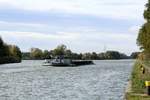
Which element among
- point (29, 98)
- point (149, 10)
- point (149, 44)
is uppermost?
point (149, 10)

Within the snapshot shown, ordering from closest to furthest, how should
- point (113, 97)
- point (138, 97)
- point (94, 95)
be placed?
point (138, 97), point (113, 97), point (94, 95)

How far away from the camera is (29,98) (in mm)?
46094

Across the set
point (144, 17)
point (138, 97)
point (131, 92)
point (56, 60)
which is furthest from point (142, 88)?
point (56, 60)

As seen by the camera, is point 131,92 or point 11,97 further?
point 11,97

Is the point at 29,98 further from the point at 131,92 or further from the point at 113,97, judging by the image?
the point at 131,92

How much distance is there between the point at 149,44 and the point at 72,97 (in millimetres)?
54472

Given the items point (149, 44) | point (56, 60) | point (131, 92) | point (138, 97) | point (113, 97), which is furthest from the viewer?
point (56, 60)

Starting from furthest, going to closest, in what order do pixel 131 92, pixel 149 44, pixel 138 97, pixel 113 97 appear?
pixel 149 44 → pixel 113 97 → pixel 131 92 → pixel 138 97

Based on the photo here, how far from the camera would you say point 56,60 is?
184 metres

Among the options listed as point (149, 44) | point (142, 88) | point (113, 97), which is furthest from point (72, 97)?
point (149, 44)

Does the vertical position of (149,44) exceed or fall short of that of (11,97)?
it exceeds it

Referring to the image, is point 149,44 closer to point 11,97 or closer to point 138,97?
point 11,97

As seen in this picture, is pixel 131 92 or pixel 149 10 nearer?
pixel 131 92

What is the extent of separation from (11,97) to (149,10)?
6026 centimetres
